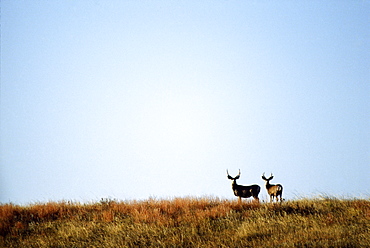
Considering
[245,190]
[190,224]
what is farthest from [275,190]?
[190,224]

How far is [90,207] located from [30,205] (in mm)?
3068

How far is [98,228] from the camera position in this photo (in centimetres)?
1346

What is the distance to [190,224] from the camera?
13078 millimetres

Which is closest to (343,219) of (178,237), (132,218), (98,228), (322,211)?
(322,211)

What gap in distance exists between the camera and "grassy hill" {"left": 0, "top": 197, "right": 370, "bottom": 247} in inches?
439

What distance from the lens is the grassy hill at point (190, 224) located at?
36.6 ft

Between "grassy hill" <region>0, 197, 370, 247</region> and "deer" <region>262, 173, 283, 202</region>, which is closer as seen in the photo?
"grassy hill" <region>0, 197, 370, 247</region>

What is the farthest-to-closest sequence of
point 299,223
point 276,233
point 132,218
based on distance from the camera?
1. point 132,218
2. point 299,223
3. point 276,233

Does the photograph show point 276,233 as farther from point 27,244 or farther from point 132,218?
point 27,244

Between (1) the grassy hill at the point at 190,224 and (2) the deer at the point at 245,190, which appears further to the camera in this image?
(2) the deer at the point at 245,190

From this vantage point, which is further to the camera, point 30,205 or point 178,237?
point 30,205

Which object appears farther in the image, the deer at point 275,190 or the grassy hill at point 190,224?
the deer at point 275,190

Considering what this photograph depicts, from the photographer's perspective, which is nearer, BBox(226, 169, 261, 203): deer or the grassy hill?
the grassy hill

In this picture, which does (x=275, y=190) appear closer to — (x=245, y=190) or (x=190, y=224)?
(x=245, y=190)
